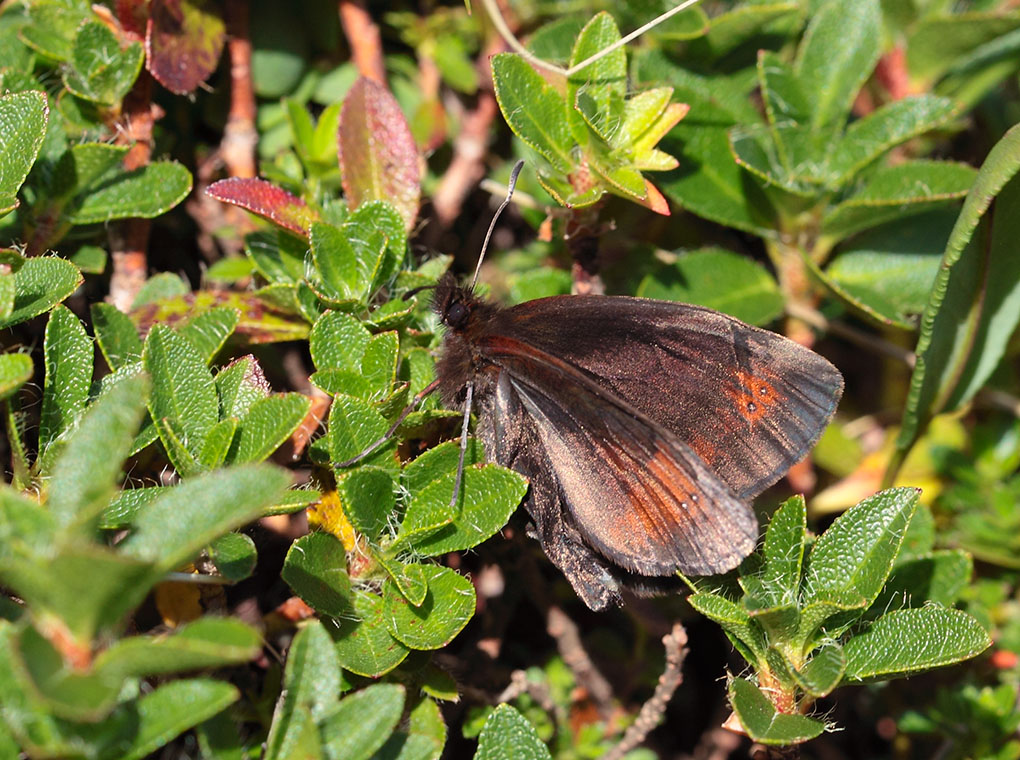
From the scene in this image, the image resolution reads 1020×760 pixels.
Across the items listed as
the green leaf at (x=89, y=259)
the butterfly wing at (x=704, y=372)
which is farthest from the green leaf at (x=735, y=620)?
the green leaf at (x=89, y=259)

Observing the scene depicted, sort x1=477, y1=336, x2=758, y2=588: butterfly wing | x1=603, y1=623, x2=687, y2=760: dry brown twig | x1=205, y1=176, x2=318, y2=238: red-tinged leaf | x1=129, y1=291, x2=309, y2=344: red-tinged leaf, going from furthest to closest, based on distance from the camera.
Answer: x1=129, y1=291, x2=309, y2=344: red-tinged leaf
x1=205, y1=176, x2=318, y2=238: red-tinged leaf
x1=603, y1=623, x2=687, y2=760: dry brown twig
x1=477, y1=336, x2=758, y2=588: butterfly wing

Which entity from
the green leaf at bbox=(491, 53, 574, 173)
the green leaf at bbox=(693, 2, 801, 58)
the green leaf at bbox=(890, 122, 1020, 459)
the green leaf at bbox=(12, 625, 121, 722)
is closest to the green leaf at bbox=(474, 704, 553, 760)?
the green leaf at bbox=(12, 625, 121, 722)

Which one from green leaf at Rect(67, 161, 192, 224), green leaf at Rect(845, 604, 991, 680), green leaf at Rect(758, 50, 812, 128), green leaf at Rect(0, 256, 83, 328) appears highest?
green leaf at Rect(758, 50, 812, 128)

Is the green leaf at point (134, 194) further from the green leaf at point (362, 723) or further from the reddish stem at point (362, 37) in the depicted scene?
the green leaf at point (362, 723)

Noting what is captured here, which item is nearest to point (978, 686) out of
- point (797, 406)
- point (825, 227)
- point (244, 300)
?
point (797, 406)

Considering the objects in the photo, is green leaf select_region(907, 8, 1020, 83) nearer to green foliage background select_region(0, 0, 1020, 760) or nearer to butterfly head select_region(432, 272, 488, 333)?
green foliage background select_region(0, 0, 1020, 760)
